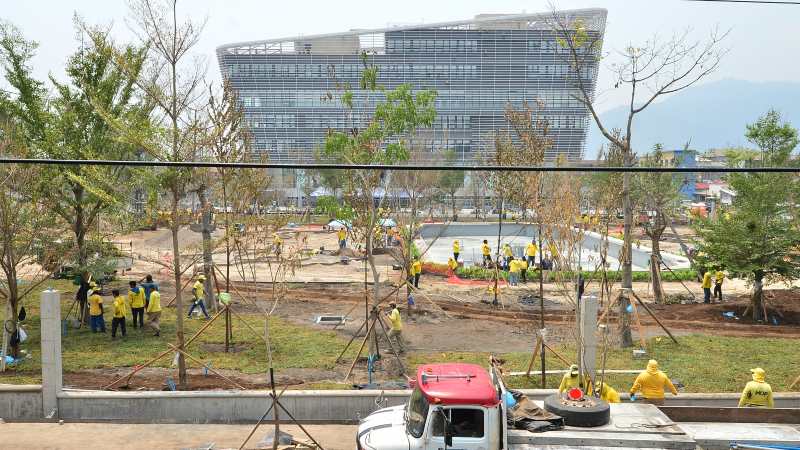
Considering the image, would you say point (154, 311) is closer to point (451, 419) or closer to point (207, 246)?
point (207, 246)

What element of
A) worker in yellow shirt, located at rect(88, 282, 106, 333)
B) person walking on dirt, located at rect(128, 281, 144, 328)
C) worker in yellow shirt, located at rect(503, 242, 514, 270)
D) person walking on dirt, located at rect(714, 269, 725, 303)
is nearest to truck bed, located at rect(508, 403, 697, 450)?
person walking on dirt, located at rect(128, 281, 144, 328)

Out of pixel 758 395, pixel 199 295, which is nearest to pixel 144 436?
pixel 199 295

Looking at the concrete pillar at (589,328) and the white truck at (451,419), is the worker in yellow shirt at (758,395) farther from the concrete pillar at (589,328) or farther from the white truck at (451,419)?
the white truck at (451,419)

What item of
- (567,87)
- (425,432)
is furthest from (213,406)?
(567,87)

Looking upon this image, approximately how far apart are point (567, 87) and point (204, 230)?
99194 mm

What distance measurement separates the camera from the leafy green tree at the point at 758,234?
24812 millimetres

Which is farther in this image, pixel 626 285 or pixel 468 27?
pixel 468 27

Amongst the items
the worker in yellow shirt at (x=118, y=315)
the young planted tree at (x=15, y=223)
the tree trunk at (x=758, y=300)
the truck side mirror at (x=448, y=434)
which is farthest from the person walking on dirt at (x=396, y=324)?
the tree trunk at (x=758, y=300)

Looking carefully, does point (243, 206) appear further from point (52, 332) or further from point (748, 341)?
point (748, 341)

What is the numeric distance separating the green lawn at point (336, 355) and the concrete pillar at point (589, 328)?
2149mm

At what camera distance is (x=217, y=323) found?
24016 millimetres

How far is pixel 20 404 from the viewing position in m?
14.7

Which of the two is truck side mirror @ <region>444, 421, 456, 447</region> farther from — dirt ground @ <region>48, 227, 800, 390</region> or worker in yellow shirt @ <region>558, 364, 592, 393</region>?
dirt ground @ <region>48, 227, 800, 390</region>

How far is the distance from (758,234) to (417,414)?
19777mm
